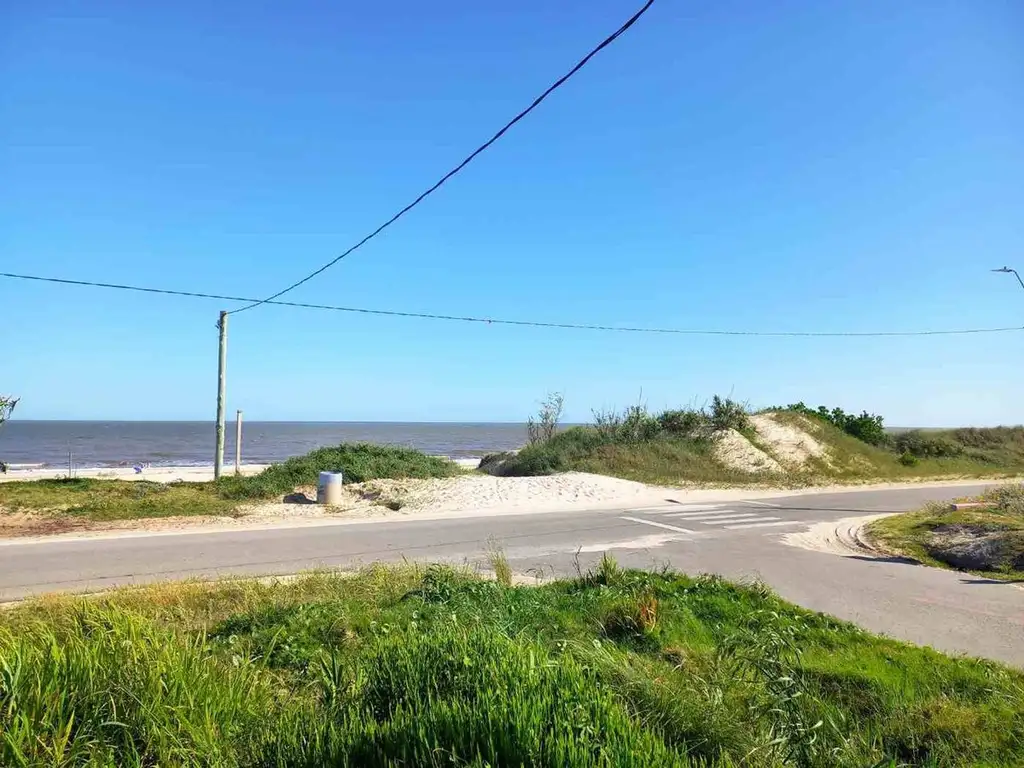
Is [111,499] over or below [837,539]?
A: over

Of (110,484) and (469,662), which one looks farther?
(110,484)

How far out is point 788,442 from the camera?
32.6 meters

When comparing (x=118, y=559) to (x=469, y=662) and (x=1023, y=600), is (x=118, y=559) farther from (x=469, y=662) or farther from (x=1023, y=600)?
(x=1023, y=600)

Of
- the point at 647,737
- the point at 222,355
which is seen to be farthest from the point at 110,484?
→ the point at 647,737

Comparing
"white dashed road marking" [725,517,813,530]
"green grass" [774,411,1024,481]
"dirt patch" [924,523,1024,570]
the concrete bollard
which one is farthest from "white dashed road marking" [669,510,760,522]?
"green grass" [774,411,1024,481]

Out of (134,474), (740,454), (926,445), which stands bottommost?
(134,474)

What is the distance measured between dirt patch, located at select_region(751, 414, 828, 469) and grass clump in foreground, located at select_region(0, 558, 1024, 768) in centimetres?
2675

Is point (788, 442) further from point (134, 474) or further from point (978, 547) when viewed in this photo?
point (134, 474)

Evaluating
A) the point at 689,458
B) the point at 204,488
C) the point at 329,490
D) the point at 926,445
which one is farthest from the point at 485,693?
the point at 926,445

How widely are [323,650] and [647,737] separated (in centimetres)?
290

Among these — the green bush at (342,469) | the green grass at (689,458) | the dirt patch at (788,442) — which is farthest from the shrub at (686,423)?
the green bush at (342,469)

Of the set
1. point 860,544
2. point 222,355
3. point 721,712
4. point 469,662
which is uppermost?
point 222,355

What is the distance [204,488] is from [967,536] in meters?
17.5

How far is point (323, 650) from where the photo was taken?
15.3 ft
